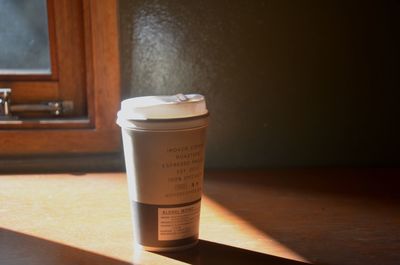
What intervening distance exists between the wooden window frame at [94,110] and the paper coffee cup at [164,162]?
414 mm

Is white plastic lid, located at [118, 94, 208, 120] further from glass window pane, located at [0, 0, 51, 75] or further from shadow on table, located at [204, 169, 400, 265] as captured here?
glass window pane, located at [0, 0, 51, 75]

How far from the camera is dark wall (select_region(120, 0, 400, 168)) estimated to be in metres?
1.22

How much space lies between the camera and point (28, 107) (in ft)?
4.25

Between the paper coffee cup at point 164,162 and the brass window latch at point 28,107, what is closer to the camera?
the paper coffee cup at point 164,162

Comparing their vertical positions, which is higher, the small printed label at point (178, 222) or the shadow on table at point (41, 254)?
the small printed label at point (178, 222)

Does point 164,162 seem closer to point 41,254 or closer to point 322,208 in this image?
point 41,254

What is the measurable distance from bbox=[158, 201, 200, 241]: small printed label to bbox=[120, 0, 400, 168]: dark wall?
1.41ft

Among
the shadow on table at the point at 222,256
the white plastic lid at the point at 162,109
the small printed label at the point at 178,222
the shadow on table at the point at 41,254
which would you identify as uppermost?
the white plastic lid at the point at 162,109

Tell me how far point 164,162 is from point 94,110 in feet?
1.61

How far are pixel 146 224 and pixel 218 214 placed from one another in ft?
0.70

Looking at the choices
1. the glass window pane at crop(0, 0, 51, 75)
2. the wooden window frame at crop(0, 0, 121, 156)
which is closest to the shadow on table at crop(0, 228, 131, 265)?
the wooden window frame at crop(0, 0, 121, 156)

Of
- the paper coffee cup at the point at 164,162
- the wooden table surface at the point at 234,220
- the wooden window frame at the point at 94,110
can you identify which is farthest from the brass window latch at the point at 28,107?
the paper coffee cup at the point at 164,162

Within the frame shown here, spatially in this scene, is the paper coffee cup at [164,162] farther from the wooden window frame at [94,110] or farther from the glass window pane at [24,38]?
the glass window pane at [24,38]

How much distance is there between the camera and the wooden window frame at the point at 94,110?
3.97 feet
